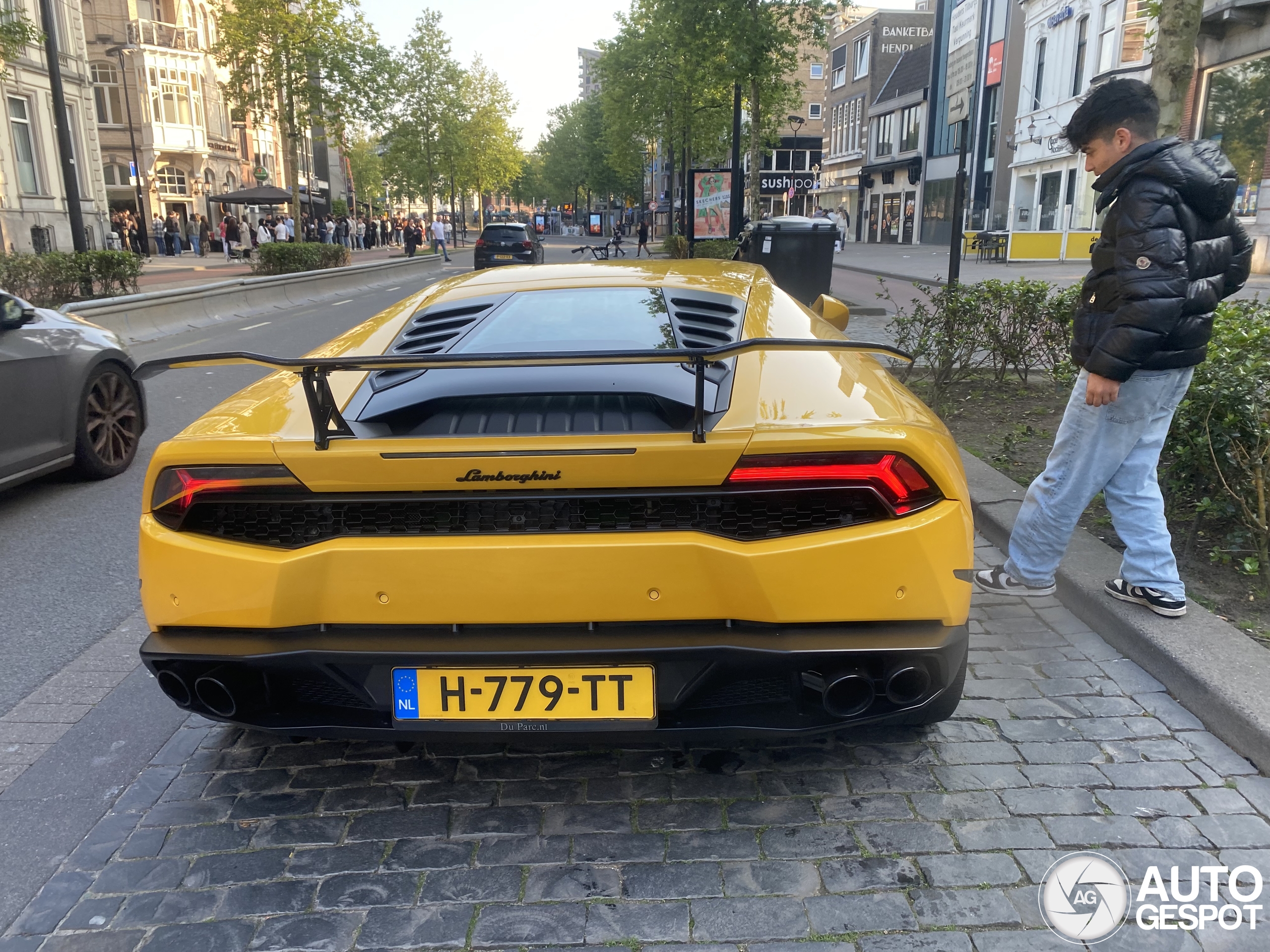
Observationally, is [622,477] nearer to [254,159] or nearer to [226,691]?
[226,691]

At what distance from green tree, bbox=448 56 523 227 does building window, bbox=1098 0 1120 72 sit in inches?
1499

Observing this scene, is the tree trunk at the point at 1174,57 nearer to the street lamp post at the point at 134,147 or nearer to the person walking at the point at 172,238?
the street lamp post at the point at 134,147

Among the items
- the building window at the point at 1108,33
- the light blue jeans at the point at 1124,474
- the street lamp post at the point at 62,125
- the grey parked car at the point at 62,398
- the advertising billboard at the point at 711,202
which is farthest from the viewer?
the building window at the point at 1108,33

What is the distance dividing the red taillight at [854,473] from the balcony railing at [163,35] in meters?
57.0

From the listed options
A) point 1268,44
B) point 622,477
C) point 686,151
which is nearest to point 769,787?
point 622,477

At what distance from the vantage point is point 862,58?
65.1 m

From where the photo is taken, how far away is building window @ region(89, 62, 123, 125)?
165 feet

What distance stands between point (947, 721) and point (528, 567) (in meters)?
1.64

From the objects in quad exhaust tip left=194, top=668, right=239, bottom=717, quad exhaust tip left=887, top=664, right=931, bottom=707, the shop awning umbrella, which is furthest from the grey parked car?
the shop awning umbrella

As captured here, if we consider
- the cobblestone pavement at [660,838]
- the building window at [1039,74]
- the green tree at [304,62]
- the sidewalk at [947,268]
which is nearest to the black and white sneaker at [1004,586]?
the cobblestone pavement at [660,838]

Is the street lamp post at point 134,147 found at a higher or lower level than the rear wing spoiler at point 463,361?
higher

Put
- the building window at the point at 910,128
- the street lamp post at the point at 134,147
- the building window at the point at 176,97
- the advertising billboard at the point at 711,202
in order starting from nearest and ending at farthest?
the advertising billboard at the point at 711,202
the street lamp post at the point at 134,147
the building window at the point at 176,97
the building window at the point at 910,128

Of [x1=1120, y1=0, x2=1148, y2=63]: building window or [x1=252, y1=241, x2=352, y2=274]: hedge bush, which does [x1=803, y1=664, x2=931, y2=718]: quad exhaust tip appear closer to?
[x1=252, y1=241, x2=352, y2=274]: hedge bush

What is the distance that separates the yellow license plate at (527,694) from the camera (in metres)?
2.37
